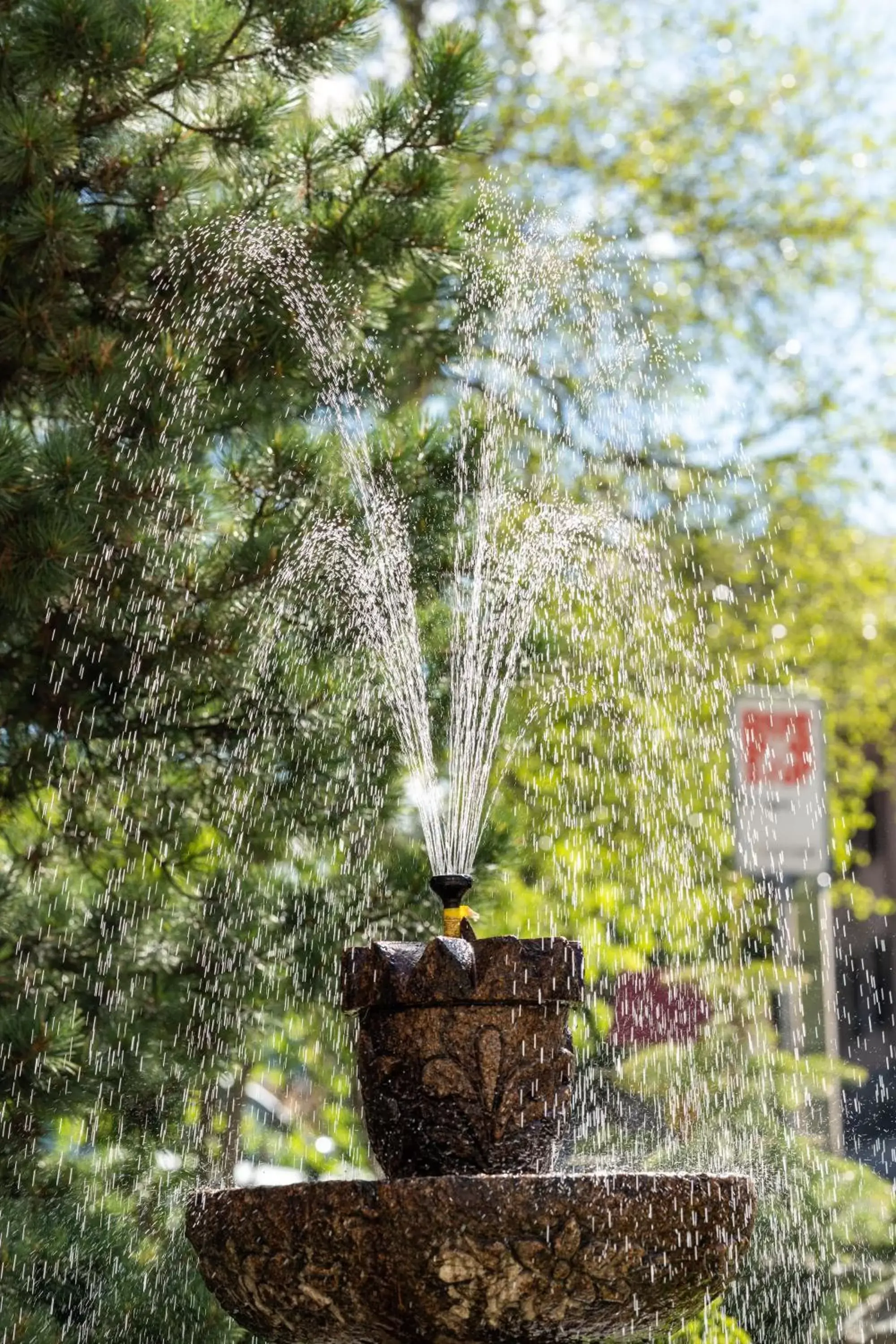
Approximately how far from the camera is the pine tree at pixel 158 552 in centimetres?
407

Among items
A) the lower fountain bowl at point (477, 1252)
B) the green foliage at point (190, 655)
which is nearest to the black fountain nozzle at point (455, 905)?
the lower fountain bowl at point (477, 1252)

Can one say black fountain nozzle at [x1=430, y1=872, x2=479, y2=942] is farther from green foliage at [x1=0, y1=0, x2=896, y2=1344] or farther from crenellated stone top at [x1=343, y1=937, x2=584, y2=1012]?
green foliage at [x1=0, y1=0, x2=896, y2=1344]

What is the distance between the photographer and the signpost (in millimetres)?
4586

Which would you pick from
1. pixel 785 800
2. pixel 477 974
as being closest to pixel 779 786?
pixel 785 800

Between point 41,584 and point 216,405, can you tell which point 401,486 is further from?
point 41,584

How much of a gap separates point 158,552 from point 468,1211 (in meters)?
2.63

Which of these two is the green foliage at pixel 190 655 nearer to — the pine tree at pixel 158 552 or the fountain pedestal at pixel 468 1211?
the pine tree at pixel 158 552

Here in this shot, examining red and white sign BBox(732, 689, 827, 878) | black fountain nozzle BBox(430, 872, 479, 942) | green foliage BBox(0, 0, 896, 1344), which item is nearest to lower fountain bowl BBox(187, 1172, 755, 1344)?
black fountain nozzle BBox(430, 872, 479, 942)

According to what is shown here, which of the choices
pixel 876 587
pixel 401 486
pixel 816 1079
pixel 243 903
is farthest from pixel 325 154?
pixel 876 587

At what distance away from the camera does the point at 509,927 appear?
23.3 feet

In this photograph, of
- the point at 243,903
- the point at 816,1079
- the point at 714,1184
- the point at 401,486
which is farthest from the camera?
the point at 816,1079

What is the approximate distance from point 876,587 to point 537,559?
15.5 ft

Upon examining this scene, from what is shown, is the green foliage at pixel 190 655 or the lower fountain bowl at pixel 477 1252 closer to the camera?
the lower fountain bowl at pixel 477 1252

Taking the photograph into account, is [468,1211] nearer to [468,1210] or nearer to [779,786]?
[468,1210]
